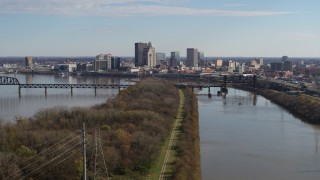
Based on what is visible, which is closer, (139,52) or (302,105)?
(302,105)

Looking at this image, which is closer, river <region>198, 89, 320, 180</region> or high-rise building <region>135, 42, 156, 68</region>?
river <region>198, 89, 320, 180</region>

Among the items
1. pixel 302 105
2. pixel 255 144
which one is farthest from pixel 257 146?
pixel 302 105

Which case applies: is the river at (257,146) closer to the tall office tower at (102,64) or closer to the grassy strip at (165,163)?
the grassy strip at (165,163)

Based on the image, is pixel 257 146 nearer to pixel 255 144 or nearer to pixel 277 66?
pixel 255 144

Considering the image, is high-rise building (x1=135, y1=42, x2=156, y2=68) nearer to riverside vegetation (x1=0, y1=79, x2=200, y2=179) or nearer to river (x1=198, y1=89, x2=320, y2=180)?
river (x1=198, y1=89, x2=320, y2=180)

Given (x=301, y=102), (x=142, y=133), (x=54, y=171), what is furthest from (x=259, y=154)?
(x=301, y=102)

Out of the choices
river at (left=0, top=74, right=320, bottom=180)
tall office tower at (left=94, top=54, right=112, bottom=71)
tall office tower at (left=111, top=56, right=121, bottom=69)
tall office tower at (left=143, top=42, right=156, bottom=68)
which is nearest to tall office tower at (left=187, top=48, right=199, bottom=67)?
tall office tower at (left=143, top=42, right=156, bottom=68)
